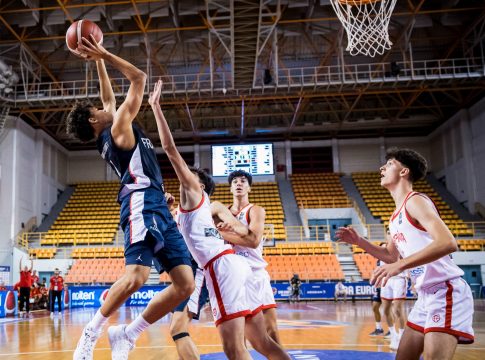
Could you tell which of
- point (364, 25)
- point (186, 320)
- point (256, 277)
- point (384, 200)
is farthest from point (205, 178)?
point (384, 200)

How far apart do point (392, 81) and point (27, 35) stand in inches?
589

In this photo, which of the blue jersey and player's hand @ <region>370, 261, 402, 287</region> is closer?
player's hand @ <region>370, 261, 402, 287</region>

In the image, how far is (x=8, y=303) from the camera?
14531mm

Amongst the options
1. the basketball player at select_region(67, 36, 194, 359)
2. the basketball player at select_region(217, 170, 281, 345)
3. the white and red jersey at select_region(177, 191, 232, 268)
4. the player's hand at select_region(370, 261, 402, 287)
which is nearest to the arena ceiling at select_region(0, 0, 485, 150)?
the basketball player at select_region(217, 170, 281, 345)

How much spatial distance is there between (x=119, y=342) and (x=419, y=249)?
224cm

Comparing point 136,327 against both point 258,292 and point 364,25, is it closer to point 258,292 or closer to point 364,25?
point 258,292

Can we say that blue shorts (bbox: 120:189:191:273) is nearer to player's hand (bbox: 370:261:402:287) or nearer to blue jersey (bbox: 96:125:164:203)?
blue jersey (bbox: 96:125:164:203)

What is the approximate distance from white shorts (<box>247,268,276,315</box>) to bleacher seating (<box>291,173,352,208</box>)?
2077 cm

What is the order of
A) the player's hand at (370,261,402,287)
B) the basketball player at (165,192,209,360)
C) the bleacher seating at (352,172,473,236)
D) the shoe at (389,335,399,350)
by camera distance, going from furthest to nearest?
the bleacher seating at (352,172,473,236)
the shoe at (389,335,399,350)
the basketball player at (165,192,209,360)
the player's hand at (370,261,402,287)

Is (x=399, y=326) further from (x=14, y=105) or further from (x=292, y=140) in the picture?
(x=292, y=140)

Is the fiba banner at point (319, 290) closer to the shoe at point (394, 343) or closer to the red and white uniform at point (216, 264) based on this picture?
the shoe at point (394, 343)

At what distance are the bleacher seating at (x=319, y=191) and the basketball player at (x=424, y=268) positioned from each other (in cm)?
2182

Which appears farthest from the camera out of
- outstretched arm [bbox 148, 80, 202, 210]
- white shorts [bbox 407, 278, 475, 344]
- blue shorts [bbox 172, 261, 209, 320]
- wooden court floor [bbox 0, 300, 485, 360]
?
wooden court floor [bbox 0, 300, 485, 360]

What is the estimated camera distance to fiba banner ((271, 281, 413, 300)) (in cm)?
1944
